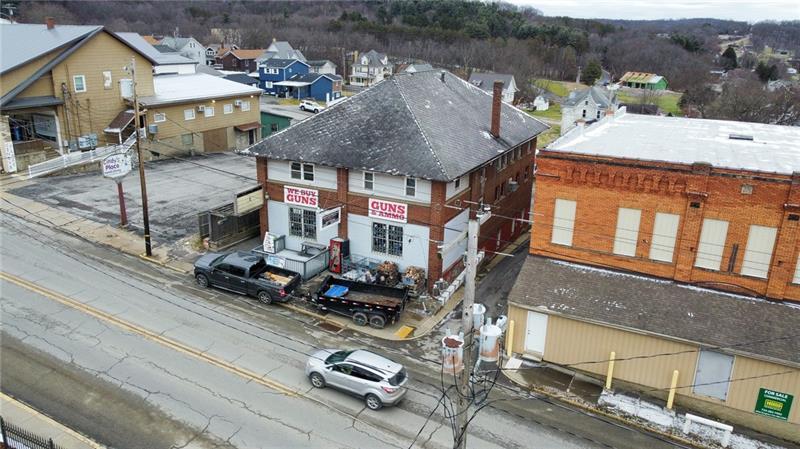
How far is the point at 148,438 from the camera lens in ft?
55.5

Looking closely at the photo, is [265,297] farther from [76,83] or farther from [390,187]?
[76,83]

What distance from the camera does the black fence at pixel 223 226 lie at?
31.5 meters

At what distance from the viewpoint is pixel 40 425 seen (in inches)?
671

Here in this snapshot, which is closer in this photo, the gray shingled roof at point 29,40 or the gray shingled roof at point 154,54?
the gray shingled roof at point 29,40

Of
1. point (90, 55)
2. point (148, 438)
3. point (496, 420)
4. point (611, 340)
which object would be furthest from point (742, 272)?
point (90, 55)

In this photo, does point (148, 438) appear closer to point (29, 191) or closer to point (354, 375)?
point (354, 375)

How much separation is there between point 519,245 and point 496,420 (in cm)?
1886

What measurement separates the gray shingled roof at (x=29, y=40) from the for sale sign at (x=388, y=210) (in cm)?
3063

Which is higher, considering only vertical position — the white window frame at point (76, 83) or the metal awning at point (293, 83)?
the white window frame at point (76, 83)

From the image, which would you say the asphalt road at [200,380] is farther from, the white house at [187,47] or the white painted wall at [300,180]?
the white house at [187,47]

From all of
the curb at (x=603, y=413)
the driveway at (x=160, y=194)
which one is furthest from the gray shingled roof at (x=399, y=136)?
the curb at (x=603, y=413)

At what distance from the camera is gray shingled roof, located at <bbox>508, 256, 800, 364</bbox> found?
19625 millimetres

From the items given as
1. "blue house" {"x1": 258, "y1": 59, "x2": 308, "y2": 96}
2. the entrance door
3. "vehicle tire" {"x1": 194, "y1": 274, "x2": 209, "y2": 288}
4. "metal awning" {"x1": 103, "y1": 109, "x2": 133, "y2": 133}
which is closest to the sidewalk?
"vehicle tire" {"x1": 194, "y1": 274, "x2": 209, "y2": 288}

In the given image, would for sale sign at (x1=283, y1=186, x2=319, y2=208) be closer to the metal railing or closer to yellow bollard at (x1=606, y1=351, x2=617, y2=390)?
yellow bollard at (x1=606, y1=351, x2=617, y2=390)
